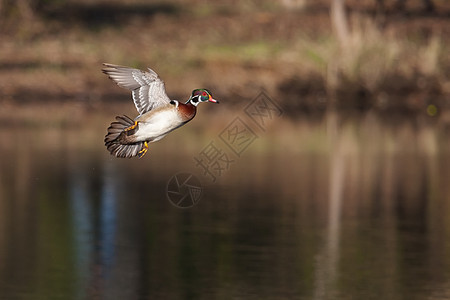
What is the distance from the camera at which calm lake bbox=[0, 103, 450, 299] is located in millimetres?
19047

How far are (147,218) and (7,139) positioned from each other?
10.3 m

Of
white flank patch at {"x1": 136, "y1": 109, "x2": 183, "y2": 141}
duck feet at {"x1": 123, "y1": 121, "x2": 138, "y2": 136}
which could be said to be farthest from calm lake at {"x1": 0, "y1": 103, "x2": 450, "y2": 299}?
white flank patch at {"x1": 136, "y1": 109, "x2": 183, "y2": 141}

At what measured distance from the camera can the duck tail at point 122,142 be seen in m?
7.53

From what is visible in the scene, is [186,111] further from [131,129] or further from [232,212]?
[232,212]

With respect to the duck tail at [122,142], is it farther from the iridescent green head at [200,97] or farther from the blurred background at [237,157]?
the blurred background at [237,157]

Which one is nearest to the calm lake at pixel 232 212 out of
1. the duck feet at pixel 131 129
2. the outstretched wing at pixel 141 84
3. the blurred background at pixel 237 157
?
the blurred background at pixel 237 157

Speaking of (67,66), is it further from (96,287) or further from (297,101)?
(96,287)

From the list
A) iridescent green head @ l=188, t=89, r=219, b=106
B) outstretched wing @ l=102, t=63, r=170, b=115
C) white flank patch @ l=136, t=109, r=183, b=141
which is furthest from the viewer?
outstretched wing @ l=102, t=63, r=170, b=115

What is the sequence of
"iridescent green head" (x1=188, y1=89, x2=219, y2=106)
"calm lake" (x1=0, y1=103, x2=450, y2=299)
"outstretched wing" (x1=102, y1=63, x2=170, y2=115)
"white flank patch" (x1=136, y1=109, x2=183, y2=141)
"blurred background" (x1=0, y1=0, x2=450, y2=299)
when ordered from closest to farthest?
"white flank patch" (x1=136, y1=109, x2=183, y2=141)
"iridescent green head" (x1=188, y1=89, x2=219, y2=106)
"outstretched wing" (x1=102, y1=63, x2=170, y2=115)
"calm lake" (x1=0, y1=103, x2=450, y2=299)
"blurred background" (x1=0, y1=0, x2=450, y2=299)

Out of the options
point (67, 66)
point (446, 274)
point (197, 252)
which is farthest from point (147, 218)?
point (67, 66)

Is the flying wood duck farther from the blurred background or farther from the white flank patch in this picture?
the blurred background

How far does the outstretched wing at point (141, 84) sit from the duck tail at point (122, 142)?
0.45ft

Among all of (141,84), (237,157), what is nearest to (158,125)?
(141,84)

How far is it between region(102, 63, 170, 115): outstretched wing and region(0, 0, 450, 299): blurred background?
33.0 ft
